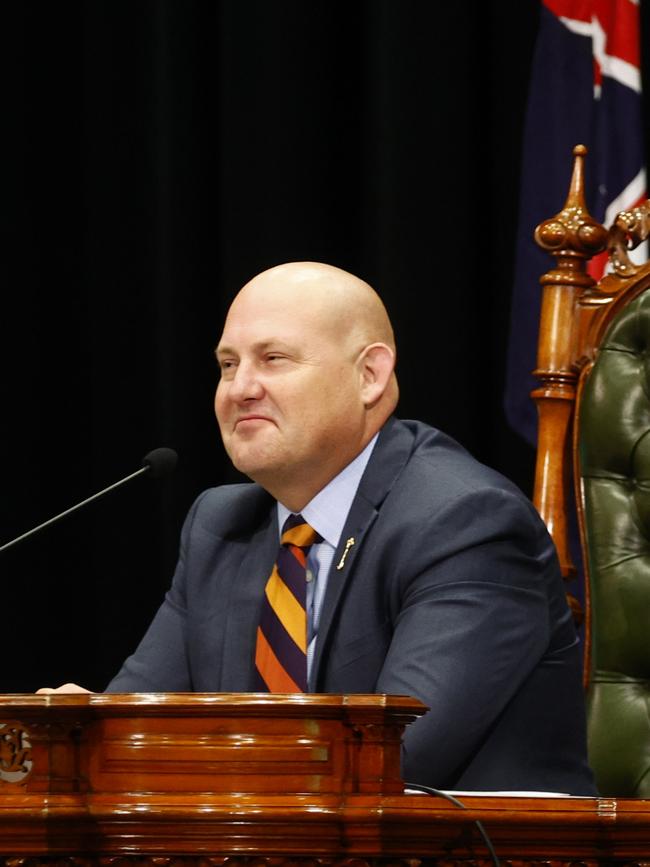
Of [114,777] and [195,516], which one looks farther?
[195,516]

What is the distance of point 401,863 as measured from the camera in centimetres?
136

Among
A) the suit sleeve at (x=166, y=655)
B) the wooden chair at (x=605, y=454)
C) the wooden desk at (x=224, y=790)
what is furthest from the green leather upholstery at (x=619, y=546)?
the wooden desk at (x=224, y=790)

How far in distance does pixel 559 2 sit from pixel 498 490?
1406 mm

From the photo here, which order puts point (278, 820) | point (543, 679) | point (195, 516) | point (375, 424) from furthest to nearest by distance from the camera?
point (195, 516)
point (375, 424)
point (543, 679)
point (278, 820)

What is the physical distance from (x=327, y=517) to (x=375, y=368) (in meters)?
0.24

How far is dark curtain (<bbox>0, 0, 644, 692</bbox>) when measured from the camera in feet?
11.3

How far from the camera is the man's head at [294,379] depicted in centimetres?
245

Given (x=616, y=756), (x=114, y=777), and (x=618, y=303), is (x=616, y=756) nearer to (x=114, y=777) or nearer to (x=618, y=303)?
(x=618, y=303)

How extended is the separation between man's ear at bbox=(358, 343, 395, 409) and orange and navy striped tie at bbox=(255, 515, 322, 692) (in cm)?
22

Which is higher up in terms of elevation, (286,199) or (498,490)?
(286,199)

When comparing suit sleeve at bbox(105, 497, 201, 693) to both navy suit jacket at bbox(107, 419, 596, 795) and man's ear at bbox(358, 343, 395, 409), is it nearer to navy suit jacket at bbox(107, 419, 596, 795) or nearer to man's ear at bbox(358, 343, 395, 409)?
navy suit jacket at bbox(107, 419, 596, 795)

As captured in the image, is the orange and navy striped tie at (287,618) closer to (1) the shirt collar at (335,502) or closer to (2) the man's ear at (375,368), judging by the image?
(1) the shirt collar at (335,502)

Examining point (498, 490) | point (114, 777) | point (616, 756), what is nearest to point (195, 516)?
point (498, 490)

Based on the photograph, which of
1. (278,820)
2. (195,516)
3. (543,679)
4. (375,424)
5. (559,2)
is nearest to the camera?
(278,820)
